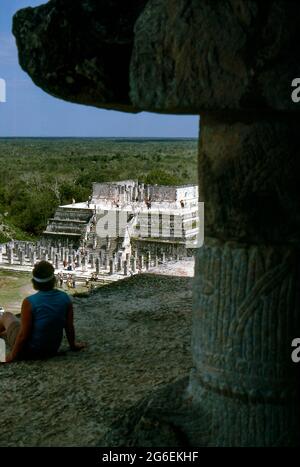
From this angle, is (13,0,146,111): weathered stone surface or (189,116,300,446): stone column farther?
(13,0,146,111): weathered stone surface

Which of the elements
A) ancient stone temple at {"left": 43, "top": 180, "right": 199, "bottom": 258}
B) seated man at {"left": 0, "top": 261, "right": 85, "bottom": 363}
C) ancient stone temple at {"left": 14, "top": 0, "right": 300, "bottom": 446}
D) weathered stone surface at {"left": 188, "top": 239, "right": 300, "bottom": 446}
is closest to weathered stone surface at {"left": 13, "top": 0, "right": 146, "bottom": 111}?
ancient stone temple at {"left": 14, "top": 0, "right": 300, "bottom": 446}

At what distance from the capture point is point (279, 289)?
301 cm

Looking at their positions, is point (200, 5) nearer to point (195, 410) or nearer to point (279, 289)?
point (279, 289)

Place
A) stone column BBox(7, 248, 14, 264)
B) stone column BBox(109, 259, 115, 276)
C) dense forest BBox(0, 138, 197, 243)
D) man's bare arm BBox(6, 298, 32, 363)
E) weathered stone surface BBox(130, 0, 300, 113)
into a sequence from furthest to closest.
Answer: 1. dense forest BBox(0, 138, 197, 243)
2. stone column BBox(7, 248, 14, 264)
3. stone column BBox(109, 259, 115, 276)
4. man's bare arm BBox(6, 298, 32, 363)
5. weathered stone surface BBox(130, 0, 300, 113)

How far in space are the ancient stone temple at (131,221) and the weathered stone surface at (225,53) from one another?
71.7 feet

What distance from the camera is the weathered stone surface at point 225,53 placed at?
278cm

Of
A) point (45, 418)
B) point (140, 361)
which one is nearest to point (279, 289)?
point (45, 418)

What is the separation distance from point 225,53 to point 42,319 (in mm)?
2464

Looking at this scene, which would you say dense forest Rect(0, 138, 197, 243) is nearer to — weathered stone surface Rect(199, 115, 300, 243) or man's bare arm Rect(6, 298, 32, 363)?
man's bare arm Rect(6, 298, 32, 363)

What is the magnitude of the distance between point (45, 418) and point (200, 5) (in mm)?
2296

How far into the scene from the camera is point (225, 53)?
2.81 meters

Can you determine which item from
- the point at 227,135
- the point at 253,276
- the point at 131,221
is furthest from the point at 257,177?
the point at 131,221

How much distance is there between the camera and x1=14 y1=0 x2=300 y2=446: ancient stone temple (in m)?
2.81
